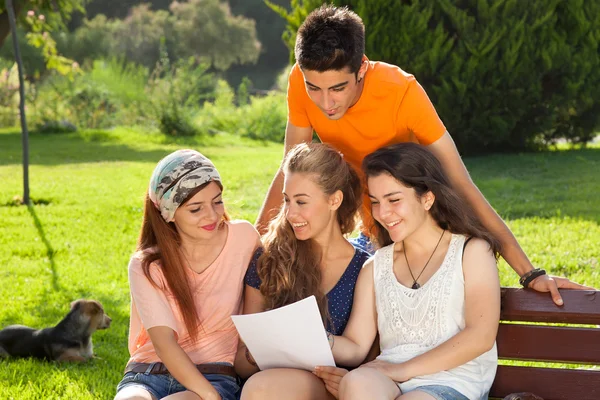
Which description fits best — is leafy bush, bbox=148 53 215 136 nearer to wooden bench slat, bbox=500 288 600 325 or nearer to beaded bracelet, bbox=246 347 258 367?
beaded bracelet, bbox=246 347 258 367

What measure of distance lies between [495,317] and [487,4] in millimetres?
8191

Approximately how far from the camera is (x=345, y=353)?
113 inches

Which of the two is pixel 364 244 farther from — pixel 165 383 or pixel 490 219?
pixel 165 383

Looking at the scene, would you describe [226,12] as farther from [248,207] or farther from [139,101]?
[248,207]

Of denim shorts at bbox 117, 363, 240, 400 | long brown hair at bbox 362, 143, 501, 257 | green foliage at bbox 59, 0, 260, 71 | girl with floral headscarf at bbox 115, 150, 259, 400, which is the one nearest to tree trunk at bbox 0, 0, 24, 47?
girl with floral headscarf at bbox 115, 150, 259, 400

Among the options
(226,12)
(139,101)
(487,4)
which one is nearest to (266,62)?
(226,12)

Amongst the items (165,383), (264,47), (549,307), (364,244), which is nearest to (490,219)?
(549,307)

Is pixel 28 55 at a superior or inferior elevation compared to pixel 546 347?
inferior

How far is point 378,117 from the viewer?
3217 mm

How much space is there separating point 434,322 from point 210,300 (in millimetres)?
844

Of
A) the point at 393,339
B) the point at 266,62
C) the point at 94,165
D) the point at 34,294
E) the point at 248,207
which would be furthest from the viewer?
the point at 266,62

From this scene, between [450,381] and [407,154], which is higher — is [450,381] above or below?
below

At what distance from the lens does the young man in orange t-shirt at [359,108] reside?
2.97m

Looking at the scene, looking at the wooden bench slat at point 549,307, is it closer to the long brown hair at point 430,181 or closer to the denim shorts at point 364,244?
the long brown hair at point 430,181
